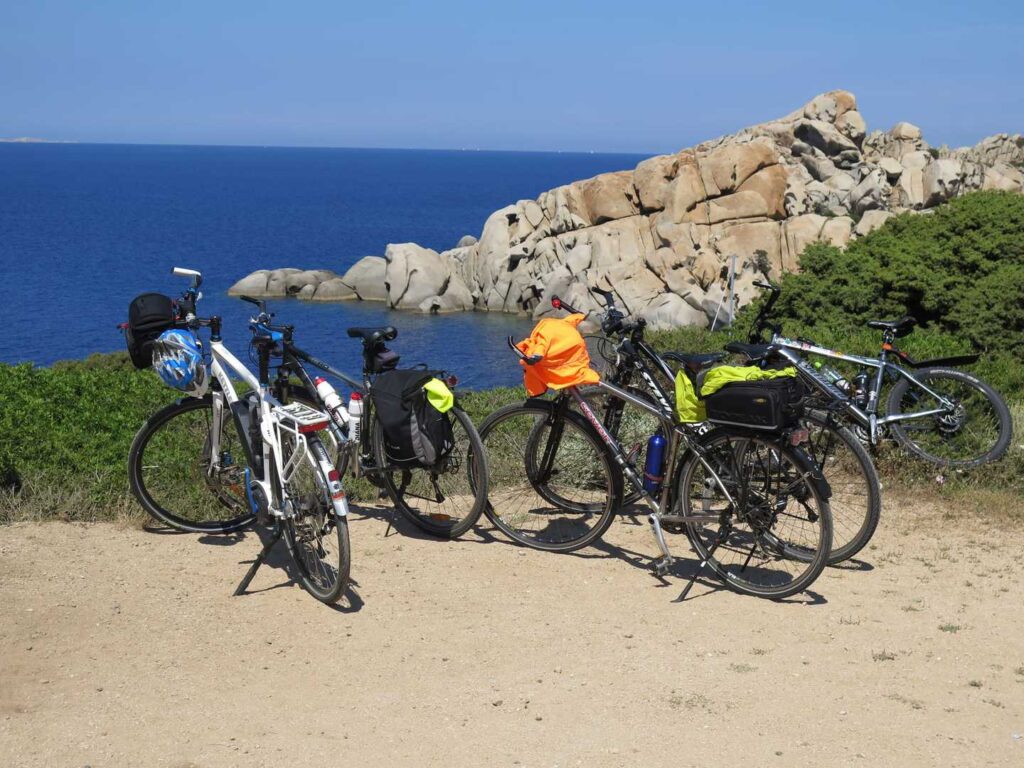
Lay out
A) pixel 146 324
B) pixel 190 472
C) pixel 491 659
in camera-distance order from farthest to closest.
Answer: pixel 190 472
pixel 146 324
pixel 491 659

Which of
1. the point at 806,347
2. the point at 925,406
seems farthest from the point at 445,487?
the point at 925,406

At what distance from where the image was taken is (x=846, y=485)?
792cm

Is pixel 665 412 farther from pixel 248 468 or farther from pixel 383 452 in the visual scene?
pixel 248 468

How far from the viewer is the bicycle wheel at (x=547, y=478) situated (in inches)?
255

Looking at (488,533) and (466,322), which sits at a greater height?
(488,533)

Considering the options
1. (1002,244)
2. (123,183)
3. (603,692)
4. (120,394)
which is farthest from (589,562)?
(123,183)

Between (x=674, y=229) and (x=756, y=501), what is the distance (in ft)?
161

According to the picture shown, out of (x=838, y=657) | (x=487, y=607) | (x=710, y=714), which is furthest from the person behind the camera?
(x=487, y=607)

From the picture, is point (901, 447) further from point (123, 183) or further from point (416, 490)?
point (123, 183)

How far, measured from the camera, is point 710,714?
4582 millimetres

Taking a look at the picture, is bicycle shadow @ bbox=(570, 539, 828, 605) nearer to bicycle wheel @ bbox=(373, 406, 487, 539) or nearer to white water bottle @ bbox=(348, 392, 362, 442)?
bicycle wheel @ bbox=(373, 406, 487, 539)

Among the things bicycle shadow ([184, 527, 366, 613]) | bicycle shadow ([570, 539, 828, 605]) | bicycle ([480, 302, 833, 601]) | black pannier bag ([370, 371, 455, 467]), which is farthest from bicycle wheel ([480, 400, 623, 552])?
bicycle shadow ([184, 527, 366, 613])

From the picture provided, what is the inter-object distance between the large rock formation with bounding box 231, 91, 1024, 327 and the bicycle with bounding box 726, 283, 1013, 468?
39.0 m

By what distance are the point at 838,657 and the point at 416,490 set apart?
2917mm
